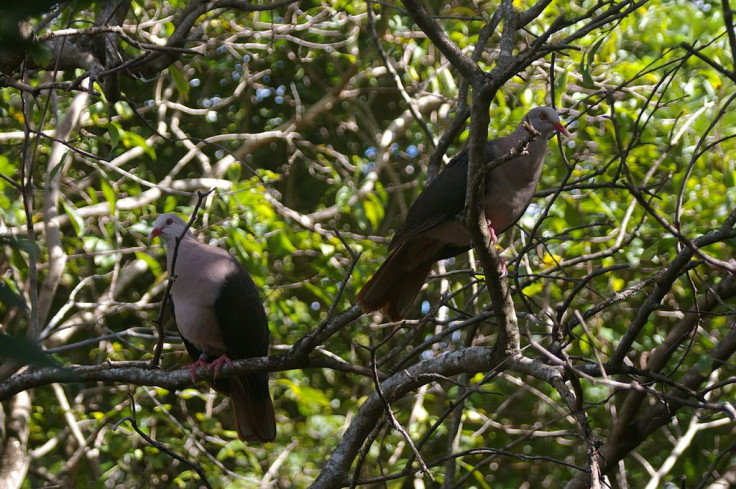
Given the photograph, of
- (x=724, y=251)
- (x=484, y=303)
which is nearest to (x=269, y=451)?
(x=484, y=303)

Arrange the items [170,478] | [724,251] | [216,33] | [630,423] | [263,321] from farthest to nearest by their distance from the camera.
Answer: [170,478]
[216,33]
[724,251]
[263,321]
[630,423]

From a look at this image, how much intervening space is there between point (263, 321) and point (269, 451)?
2.99 metres

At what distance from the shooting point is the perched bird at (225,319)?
4258mm

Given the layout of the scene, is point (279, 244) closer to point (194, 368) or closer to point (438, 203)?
point (194, 368)

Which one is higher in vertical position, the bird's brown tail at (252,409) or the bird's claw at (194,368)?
the bird's claw at (194,368)

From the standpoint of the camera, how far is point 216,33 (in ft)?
22.3

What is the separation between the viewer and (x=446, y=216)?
3.54 m

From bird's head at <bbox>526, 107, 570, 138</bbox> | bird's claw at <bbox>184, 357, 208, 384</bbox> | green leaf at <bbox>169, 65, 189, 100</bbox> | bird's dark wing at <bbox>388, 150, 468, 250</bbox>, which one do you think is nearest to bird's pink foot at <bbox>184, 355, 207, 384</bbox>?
bird's claw at <bbox>184, 357, 208, 384</bbox>

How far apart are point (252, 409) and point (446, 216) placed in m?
1.68

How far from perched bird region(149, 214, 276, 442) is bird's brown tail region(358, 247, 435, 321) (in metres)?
0.85

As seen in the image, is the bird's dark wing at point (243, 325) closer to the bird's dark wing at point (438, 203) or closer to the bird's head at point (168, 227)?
the bird's head at point (168, 227)

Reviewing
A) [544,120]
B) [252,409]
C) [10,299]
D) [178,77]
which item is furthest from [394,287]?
[10,299]

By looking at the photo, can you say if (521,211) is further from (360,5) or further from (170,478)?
(170,478)

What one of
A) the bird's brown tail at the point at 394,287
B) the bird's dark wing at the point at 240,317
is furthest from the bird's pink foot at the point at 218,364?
the bird's brown tail at the point at 394,287
